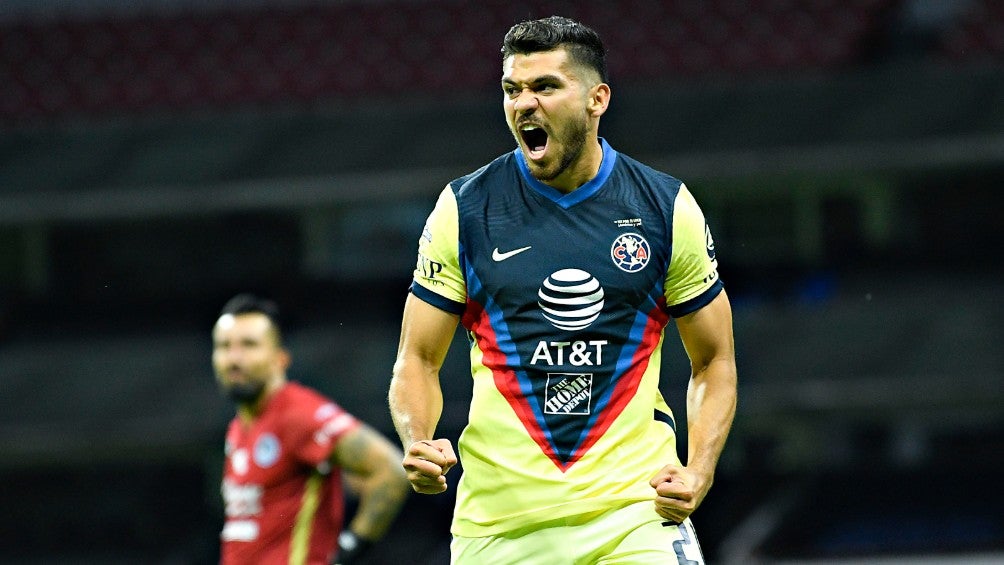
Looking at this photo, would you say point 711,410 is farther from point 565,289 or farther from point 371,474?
point 371,474

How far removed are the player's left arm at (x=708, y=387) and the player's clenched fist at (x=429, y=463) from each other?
19.4 inches

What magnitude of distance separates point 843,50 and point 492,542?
904cm

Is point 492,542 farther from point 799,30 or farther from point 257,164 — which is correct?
point 799,30

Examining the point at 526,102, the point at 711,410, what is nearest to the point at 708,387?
the point at 711,410

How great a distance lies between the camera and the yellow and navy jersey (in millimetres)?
3340

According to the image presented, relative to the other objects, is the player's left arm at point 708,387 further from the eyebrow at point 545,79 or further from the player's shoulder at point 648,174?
the eyebrow at point 545,79

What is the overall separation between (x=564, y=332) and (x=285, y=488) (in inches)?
94.9

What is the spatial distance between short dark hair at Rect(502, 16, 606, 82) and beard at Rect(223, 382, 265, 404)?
271 cm

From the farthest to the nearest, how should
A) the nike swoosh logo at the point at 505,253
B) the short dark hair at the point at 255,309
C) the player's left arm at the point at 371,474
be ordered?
1. the short dark hair at the point at 255,309
2. the player's left arm at the point at 371,474
3. the nike swoosh logo at the point at 505,253

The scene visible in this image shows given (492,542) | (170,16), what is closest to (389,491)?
(492,542)

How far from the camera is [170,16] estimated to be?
12625 millimetres

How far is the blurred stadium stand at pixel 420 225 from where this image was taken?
942cm

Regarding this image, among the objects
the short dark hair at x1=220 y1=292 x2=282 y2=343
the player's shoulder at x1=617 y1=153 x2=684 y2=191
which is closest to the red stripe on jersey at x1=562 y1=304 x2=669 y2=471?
the player's shoulder at x1=617 y1=153 x2=684 y2=191

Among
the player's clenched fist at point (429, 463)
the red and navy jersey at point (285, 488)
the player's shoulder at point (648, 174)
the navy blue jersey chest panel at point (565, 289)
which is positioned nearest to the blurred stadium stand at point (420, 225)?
the red and navy jersey at point (285, 488)
